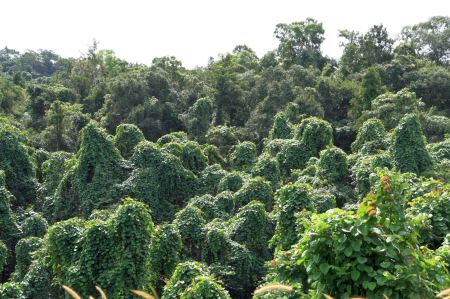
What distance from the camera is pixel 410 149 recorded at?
1280 centimetres

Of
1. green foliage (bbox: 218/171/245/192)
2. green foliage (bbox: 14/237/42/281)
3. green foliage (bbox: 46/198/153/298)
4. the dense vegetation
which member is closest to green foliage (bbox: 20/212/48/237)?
the dense vegetation

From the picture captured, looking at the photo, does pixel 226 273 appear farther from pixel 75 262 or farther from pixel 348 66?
pixel 348 66

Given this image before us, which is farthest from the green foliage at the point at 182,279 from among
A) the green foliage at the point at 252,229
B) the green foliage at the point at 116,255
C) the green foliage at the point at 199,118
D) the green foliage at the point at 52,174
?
the green foliage at the point at 199,118

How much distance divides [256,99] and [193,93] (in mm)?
3119

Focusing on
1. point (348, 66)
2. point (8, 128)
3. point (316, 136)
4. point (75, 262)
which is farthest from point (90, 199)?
point (348, 66)

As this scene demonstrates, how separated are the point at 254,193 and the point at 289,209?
157 inches

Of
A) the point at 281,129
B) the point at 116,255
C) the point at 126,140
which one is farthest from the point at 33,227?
the point at 281,129

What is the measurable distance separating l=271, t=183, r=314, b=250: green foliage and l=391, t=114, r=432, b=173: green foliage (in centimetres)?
432

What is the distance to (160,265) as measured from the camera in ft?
32.4

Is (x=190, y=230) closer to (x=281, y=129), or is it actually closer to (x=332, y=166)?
(x=332, y=166)

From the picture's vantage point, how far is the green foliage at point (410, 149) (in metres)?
12.8

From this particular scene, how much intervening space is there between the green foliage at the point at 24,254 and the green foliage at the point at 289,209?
547cm

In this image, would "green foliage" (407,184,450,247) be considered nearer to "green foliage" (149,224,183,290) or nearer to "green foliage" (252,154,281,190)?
"green foliage" (149,224,183,290)

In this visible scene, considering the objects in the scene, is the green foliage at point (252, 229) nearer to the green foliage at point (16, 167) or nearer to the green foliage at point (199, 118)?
the green foliage at point (16, 167)
